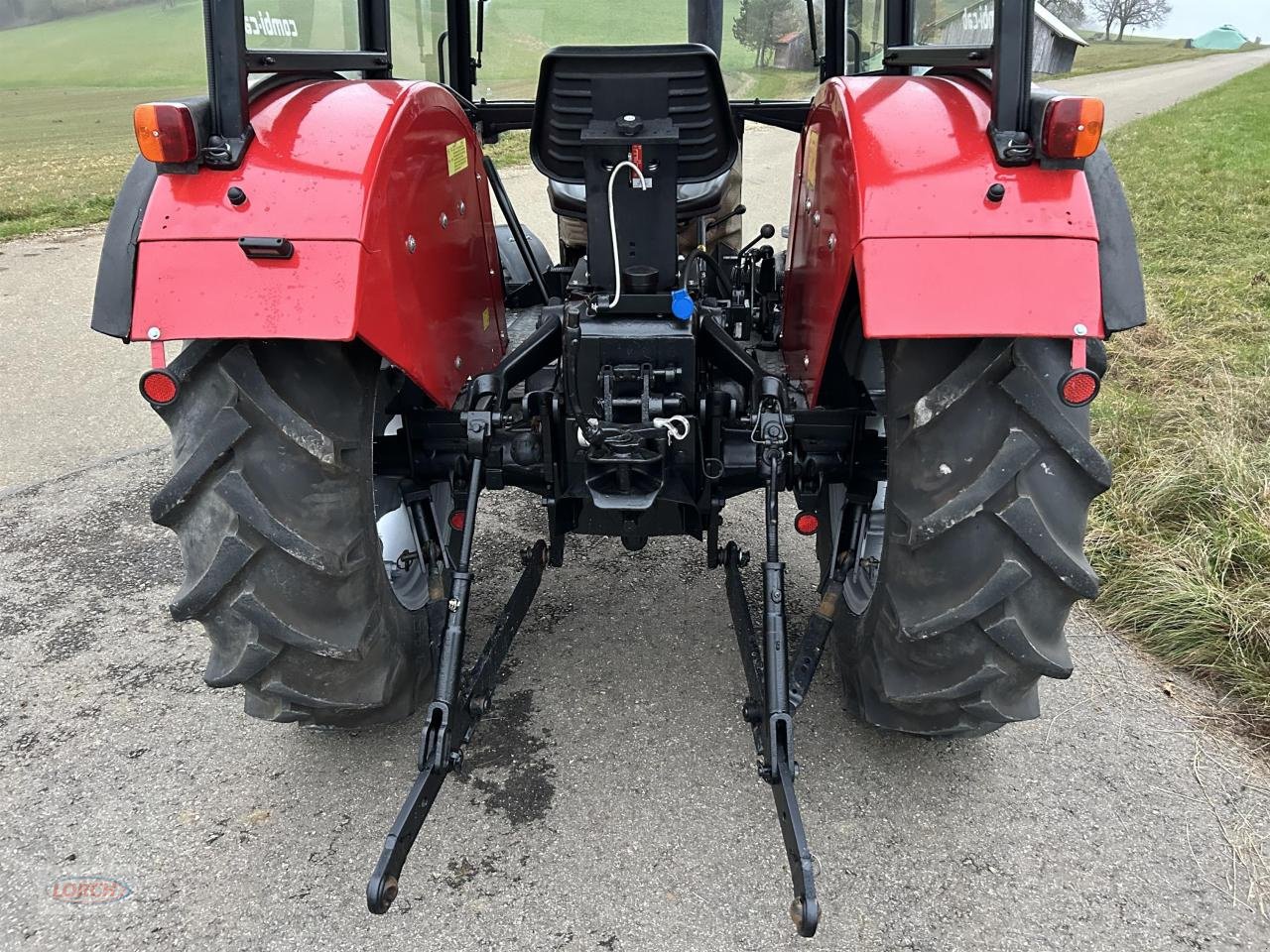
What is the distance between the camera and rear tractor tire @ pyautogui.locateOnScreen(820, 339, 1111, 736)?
1937 millimetres

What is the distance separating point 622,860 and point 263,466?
1160mm

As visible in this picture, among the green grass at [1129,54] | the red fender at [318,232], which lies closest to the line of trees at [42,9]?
the green grass at [1129,54]

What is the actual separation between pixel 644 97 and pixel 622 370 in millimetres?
672

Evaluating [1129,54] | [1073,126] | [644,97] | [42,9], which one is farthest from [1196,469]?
[42,9]

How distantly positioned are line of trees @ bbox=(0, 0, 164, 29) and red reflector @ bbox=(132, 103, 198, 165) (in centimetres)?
5080

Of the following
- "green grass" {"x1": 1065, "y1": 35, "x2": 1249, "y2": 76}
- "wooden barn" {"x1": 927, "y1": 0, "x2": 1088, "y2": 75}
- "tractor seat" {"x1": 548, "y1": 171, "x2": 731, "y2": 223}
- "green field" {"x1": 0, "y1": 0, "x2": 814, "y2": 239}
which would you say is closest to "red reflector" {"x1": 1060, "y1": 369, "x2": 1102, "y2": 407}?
"wooden barn" {"x1": 927, "y1": 0, "x2": 1088, "y2": 75}

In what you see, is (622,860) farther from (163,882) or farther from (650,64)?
(650,64)

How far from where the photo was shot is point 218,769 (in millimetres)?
2592

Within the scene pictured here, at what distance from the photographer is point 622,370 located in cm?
234

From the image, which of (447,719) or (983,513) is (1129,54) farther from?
(447,719)

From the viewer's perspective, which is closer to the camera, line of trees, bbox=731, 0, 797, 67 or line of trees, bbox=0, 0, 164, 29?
line of trees, bbox=731, 0, 797, 67

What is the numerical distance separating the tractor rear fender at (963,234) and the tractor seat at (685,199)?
1.23 metres

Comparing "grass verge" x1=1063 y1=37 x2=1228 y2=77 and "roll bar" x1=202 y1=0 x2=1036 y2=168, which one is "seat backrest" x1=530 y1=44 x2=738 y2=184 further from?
"grass verge" x1=1063 y1=37 x2=1228 y2=77

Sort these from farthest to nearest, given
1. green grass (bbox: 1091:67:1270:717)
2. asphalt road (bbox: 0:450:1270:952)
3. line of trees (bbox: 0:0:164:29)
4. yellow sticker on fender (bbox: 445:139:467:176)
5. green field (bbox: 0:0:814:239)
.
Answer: line of trees (bbox: 0:0:164:29)
green field (bbox: 0:0:814:239)
green grass (bbox: 1091:67:1270:717)
yellow sticker on fender (bbox: 445:139:467:176)
asphalt road (bbox: 0:450:1270:952)
